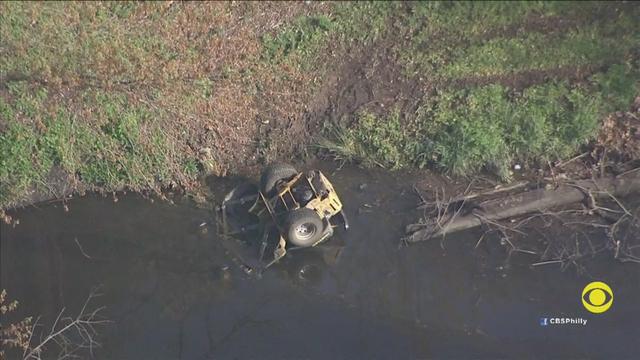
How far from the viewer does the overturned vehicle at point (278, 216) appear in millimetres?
9000

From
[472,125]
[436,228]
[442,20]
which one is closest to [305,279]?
[436,228]

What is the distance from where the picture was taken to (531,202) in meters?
9.15

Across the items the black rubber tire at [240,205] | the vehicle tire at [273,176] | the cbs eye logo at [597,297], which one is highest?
the vehicle tire at [273,176]

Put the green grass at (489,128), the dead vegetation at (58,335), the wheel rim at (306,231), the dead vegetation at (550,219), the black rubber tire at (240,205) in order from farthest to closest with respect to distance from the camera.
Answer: the black rubber tire at (240,205) → the green grass at (489,128) → the wheel rim at (306,231) → the dead vegetation at (550,219) → the dead vegetation at (58,335)

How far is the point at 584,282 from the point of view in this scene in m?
8.45

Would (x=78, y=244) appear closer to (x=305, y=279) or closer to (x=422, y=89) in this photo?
(x=305, y=279)

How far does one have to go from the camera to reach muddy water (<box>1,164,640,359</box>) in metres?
8.14

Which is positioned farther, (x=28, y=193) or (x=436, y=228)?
(x=28, y=193)

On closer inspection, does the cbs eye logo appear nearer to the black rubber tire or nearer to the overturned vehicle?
the overturned vehicle

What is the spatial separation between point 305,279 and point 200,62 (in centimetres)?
419

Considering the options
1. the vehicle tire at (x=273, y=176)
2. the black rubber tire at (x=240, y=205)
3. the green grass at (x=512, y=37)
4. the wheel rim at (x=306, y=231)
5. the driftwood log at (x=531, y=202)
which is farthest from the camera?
the green grass at (x=512, y=37)

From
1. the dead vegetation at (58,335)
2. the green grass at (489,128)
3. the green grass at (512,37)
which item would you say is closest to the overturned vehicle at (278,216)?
the green grass at (489,128)

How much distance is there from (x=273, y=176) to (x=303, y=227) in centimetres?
98

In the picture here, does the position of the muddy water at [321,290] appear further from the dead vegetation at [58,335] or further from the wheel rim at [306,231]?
the wheel rim at [306,231]
